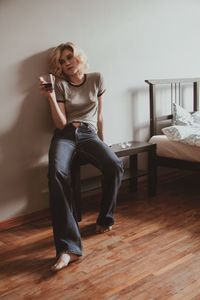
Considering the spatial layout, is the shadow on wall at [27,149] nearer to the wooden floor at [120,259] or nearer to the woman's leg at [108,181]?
the wooden floor at [120,259]

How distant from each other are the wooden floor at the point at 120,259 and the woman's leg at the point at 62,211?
0.33 ft

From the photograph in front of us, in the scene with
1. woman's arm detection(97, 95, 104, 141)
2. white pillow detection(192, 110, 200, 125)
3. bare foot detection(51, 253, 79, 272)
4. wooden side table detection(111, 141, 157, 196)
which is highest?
woman's arm detection(97, 95, 104, 141)

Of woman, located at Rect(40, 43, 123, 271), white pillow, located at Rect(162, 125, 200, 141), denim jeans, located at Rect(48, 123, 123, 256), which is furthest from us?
white pillow, located at Rect(162, 125, 200, 141)

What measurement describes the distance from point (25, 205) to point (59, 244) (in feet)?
2.30

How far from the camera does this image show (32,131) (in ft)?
8.26

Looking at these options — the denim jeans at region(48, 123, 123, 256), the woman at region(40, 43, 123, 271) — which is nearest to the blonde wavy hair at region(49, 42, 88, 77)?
the woman at region(40, 43, 123, 271)

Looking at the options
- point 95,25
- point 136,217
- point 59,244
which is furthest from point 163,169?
point 59,244

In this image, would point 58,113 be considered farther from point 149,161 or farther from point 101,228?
point 149,161

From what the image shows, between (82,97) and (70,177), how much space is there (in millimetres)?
581

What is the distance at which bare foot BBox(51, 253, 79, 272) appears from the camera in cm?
184

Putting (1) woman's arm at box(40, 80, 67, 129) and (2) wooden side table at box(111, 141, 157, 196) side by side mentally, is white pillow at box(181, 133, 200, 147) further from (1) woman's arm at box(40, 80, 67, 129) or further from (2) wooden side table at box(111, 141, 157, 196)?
(1) woman's arm at box(40, 80, 67, 129)

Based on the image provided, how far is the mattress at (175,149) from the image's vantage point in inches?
112

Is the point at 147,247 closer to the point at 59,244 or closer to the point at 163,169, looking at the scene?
the point at 59,244

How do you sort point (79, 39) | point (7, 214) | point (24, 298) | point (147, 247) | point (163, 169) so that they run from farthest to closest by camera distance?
point (163, 169), point (79, 39), point (7, 214), point (147, 247), point (24, 298)
